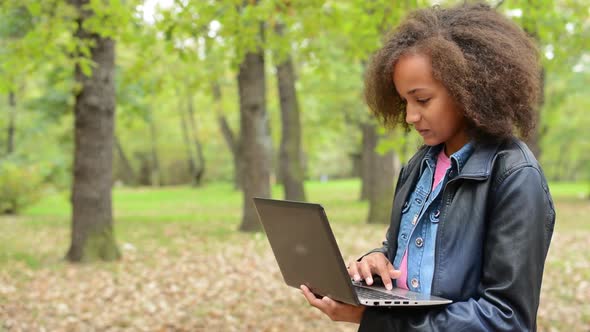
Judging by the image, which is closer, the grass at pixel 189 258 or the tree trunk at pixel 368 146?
the grass at pixel 189 258

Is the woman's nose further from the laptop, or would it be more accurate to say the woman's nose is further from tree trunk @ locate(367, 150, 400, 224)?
tree trunk @ locate(367, 150, 400, 224)

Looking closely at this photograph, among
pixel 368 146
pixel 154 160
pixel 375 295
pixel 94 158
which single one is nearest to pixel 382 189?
pixel 368 146

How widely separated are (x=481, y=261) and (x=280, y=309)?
5.01 meters

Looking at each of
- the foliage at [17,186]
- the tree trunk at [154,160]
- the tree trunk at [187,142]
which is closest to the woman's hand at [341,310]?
the foliage at [17,186]

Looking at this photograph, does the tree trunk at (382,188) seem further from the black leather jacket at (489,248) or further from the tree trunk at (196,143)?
the tree trunk at (196,143)

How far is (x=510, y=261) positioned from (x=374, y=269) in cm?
54

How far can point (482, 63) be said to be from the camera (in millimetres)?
1855

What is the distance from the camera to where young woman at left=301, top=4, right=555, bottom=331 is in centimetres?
172

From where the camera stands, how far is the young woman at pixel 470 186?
1717 mm

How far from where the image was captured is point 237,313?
21.1 ft

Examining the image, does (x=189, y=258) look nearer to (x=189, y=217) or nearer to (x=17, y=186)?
(x=189, y=217)

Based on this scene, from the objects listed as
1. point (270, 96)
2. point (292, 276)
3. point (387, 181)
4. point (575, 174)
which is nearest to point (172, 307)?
point (292, 276)

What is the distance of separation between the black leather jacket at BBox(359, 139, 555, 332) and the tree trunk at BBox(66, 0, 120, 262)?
298 inches

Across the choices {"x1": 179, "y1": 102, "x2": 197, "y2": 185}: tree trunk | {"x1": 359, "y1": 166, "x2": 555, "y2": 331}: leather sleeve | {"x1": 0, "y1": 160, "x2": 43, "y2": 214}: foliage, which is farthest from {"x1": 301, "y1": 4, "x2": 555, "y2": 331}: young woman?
{"x1": 179, "y1": 102, "x2": 197, "y2": 185}: tree trunk
